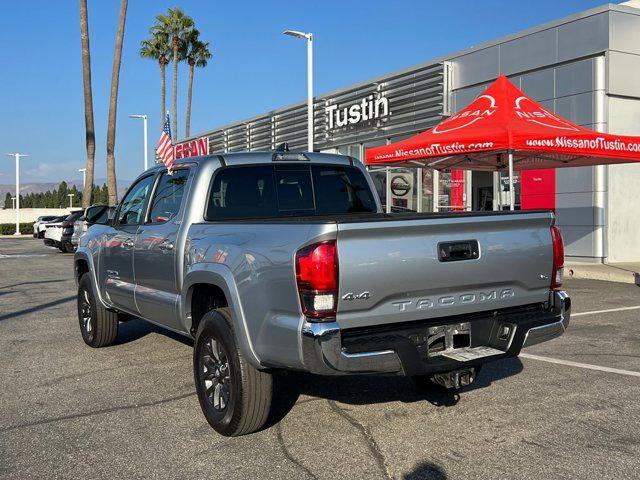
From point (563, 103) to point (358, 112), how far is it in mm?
8205

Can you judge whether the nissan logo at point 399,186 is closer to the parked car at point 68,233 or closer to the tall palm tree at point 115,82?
the parked car at point 68,233

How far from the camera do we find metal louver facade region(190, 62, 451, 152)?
19.4 m

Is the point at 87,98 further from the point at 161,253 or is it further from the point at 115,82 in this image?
the point at 161,253

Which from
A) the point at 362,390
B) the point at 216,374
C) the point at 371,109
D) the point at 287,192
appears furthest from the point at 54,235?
the point at 216,374

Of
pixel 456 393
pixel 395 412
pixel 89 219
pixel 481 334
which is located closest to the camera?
pixel 481 334

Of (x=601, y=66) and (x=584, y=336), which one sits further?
(x=601, y=66)

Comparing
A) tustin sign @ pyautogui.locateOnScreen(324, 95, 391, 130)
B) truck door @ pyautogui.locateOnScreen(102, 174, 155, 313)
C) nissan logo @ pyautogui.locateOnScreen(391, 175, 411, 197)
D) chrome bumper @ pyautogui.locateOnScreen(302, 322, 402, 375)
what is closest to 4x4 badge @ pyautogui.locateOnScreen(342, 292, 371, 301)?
chrome bumper @ pyautogui.locateOnScreen(302, 322, 402, 375)

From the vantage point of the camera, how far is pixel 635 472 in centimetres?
369

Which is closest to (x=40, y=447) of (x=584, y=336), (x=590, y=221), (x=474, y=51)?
(x=584, y=336)

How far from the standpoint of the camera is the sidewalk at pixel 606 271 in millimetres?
12744

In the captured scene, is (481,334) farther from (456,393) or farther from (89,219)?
(89,219)

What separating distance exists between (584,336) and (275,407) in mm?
4241

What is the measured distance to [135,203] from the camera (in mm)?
6262

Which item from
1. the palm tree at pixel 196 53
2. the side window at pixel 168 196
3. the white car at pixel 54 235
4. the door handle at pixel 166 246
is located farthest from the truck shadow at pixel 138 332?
the palm tree at pixel 196 53
